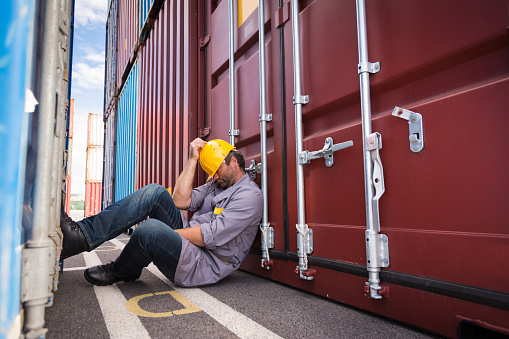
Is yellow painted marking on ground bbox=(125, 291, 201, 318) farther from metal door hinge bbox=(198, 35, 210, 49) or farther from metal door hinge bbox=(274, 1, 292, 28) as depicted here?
metal door hinge bbox=(198, 35, 210, 49)

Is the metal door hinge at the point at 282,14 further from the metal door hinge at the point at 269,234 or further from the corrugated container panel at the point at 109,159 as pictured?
the corrugated container panel at the point at 109,159

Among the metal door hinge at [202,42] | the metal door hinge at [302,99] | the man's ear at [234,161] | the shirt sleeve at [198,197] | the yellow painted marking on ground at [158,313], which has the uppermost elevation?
the metal door hinge at [202,42]

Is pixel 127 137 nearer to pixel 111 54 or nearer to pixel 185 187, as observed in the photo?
pixel 111 54

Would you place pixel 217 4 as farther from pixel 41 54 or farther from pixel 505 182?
pixel 505 182

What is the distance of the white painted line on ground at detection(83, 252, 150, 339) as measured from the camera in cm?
155

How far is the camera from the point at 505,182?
1.23 metres

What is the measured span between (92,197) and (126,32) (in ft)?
26.8

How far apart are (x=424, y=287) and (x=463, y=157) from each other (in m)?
0.59

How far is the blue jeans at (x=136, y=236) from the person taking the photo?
2283 millimetres

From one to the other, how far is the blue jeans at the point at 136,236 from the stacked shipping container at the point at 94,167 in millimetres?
11512

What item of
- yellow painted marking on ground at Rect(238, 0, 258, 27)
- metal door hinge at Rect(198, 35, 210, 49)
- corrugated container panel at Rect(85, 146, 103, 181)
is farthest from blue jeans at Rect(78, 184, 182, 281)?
corrugated container panel at Rect(85, 146, 103, 181)

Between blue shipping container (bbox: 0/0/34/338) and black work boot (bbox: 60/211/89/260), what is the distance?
4.43 feet

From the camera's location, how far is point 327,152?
203 centimetres

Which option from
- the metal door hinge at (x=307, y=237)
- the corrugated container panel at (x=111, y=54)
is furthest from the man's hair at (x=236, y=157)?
the corrugated container panel at (x=111, y=54)
